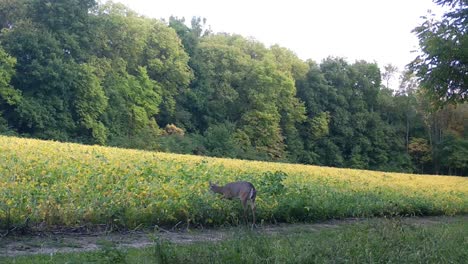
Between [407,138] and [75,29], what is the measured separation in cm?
4904

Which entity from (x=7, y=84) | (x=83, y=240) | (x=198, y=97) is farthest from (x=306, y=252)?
(x=198, y=97)

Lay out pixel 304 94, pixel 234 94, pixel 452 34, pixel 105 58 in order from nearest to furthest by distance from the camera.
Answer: pixel 452 34 < pixel 105 58 < pixel 234 94 < pixel 304 94

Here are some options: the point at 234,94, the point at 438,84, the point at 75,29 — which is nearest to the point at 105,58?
the point at 75,29

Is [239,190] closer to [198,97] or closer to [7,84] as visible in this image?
[7,84]

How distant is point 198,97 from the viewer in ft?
195

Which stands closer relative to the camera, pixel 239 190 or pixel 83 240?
pixel 83 240

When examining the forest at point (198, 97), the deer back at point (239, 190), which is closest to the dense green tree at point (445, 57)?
the forest at point (198, 97)

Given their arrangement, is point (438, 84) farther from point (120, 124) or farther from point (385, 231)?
point (120, 124)

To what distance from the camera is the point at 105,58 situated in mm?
50844

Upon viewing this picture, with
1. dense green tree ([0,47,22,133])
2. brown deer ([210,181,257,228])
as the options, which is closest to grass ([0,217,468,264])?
brown deer ([210,181,257,228])

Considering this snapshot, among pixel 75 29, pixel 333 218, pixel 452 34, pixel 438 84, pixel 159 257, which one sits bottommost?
pixel 333 218

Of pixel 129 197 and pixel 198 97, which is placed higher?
pixel 198 97

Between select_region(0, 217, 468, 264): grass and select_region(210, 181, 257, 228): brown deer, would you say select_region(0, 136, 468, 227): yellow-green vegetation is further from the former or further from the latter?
select_region(0, 217, 468, 264): grass

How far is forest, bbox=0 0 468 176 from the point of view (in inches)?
1658
